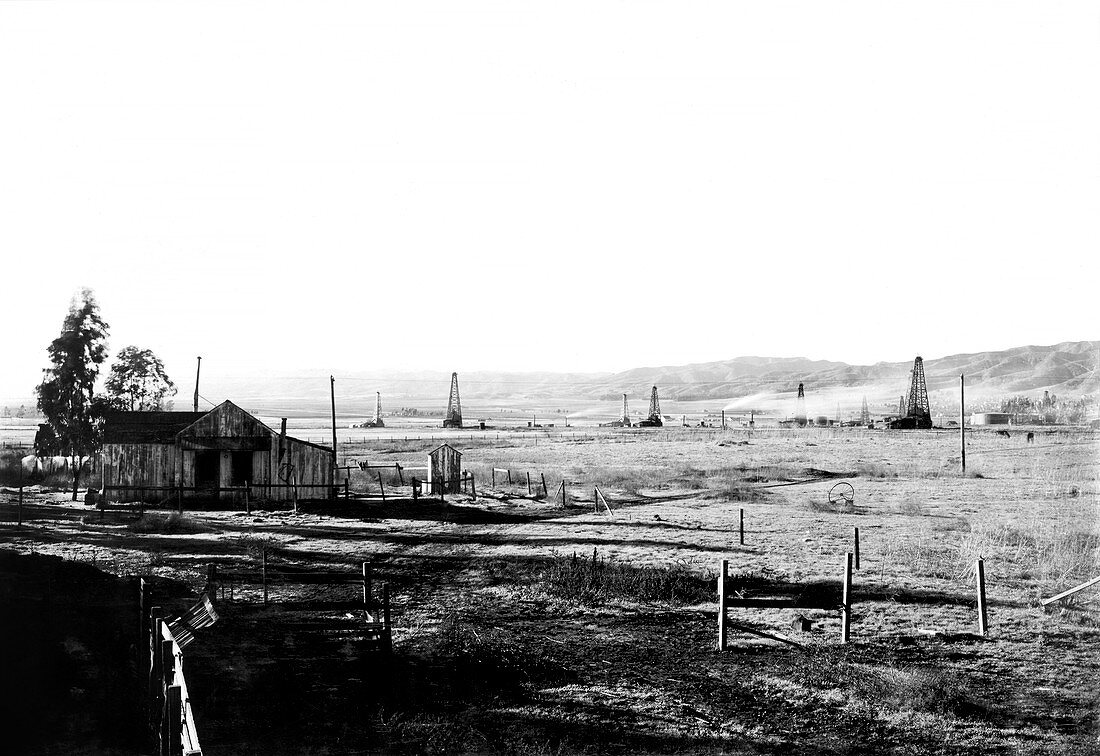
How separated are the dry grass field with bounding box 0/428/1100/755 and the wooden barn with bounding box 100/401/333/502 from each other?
2.17m

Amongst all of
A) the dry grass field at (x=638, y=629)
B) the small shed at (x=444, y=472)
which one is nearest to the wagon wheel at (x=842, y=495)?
the dry grass field at (x=638, y=629)

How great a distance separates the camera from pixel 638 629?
48.4 ft

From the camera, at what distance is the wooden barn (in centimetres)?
3294

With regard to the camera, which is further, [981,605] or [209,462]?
[209,462]

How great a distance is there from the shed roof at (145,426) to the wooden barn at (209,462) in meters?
0.04

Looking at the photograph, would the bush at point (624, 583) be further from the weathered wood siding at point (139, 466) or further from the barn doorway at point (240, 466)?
the weathered wood siding at point (139, 466)

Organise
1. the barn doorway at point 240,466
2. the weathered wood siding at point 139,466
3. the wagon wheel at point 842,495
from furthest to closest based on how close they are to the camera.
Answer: the barn doorway at point 240,466 → the weathered wood siding at point 139,466 → the wagon wheel at point 842,495

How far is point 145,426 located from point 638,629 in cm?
2765

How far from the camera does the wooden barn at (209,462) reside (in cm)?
3294

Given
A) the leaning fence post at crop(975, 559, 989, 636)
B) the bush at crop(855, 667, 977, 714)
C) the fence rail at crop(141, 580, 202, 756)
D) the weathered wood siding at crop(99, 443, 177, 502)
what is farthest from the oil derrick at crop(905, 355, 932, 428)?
the fence rail at crop(141, 580, 202, 756)

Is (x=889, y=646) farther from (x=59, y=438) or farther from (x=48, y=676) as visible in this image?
(x=59, y=438)

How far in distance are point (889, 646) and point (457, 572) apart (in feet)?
34.2

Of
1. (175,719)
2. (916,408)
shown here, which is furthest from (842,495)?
(916,408)

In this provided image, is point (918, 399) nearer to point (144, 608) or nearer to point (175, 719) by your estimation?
point (144, 608)
